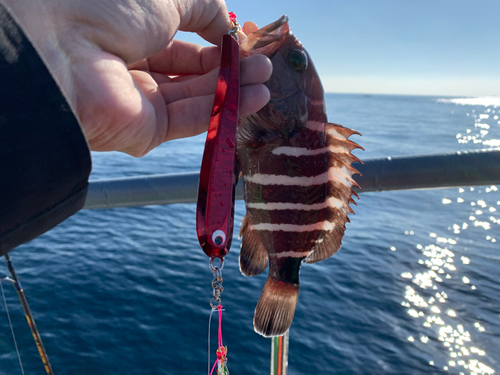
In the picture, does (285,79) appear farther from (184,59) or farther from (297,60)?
(184,59)

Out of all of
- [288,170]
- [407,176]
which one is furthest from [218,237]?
[407,176]

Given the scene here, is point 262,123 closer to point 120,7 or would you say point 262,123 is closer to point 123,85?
point 123,85

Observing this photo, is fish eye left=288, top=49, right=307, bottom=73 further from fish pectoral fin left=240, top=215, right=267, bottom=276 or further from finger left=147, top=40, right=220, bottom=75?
fish pectoral fin left=240, top=215, right=267, bottom=276

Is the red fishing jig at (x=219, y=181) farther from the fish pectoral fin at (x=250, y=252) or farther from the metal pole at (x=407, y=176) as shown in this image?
the metal pole at (x=407, y=176)

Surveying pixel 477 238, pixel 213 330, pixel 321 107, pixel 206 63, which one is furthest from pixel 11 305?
pixel 477 238

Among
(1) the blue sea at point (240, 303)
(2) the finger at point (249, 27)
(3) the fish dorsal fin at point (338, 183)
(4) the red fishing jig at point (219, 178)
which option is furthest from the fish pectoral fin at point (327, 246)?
(1) the blue sea at point (240, 303)

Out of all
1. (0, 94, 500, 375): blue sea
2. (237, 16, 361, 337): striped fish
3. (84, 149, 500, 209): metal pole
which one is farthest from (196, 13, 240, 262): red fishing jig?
(0, 94, 500, 375): blue sea

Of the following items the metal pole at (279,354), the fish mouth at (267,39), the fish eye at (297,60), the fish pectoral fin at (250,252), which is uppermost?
the fish mouth at (267,39)
